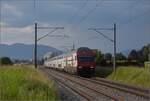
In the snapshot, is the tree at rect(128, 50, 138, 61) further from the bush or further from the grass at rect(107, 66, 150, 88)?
the grass at rect(107, 66, 150, 88)

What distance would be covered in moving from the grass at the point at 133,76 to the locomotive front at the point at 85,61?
2.84 m

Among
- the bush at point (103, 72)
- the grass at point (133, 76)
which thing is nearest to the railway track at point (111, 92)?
the grass at point (133, 76)

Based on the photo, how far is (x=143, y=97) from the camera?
78.3 feet

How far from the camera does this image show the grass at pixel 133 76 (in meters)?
38.6

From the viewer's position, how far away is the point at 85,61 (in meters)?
54.0

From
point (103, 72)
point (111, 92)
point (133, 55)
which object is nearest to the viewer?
point (111, 92)

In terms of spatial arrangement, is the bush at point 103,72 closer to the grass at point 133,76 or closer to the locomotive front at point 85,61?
the locomotive front at point 85,61

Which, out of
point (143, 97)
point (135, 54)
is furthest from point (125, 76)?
point (135, 54)

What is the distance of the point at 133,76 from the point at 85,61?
11884 mm

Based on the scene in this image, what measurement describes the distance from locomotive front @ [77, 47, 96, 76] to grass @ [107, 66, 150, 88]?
2.84 m

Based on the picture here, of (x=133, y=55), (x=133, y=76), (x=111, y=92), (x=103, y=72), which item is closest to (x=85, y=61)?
(x=103, y=72)

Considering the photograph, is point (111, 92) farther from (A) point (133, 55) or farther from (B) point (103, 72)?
(A) point (133, 55)

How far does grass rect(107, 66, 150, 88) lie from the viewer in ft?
127

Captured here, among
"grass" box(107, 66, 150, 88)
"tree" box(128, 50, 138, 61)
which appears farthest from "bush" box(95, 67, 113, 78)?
"tree" box(128, 50, 138, 61)
